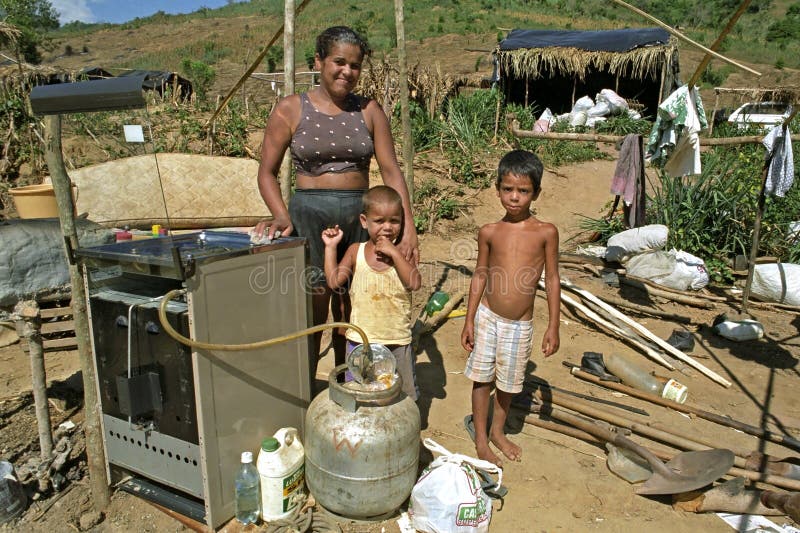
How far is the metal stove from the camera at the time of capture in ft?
6.47

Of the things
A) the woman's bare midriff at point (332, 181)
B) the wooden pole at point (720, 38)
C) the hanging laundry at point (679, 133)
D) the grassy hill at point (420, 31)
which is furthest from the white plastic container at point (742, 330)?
the grassy hill at point (420, 31)

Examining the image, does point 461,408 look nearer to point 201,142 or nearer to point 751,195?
point 751,195

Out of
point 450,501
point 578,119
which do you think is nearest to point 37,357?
point 450,501

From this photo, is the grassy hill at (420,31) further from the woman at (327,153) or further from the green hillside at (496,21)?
the woman at (327,153)

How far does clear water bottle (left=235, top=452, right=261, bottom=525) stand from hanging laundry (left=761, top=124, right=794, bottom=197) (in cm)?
460

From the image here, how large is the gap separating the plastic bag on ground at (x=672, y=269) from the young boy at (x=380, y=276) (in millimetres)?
3844

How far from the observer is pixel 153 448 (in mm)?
2193

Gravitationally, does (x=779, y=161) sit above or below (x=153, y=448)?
above

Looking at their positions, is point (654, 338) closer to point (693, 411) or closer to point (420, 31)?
point (693, 411)

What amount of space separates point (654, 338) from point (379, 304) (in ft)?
9.24

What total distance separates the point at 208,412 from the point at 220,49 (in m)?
38.0

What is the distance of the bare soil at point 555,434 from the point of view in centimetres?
233

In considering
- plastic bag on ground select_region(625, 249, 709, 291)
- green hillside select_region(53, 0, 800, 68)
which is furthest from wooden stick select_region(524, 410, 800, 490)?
green hillside select_region(53, 0, 800, 68)

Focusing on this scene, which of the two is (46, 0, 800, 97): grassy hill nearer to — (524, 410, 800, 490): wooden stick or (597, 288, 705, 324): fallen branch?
(597, 288, 705, 324): fallen branch
